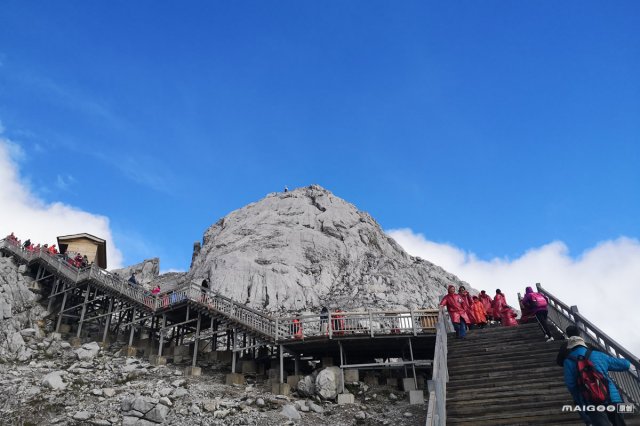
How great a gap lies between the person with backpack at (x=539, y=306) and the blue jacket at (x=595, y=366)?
716 cm

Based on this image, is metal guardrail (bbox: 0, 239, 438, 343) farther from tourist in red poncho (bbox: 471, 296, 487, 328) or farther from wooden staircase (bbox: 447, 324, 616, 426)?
wooden staircase (bbox: 447, 324, 616, 426)

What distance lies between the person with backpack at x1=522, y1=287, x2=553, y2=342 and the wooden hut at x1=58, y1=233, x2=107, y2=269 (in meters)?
37.9

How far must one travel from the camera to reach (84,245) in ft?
135

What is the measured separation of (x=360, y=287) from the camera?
5009 centimetres

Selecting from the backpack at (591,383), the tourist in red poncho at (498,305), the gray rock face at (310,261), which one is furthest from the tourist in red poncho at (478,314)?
the gray rock face at (310,261)

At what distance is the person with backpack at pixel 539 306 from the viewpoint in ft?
47.4

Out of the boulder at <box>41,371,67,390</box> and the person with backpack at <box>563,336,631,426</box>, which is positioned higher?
the boulder at <box>41,371,67,390</box>

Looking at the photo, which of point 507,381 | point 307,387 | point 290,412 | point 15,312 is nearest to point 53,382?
point 290,412

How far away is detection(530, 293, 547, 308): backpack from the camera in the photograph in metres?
14.8

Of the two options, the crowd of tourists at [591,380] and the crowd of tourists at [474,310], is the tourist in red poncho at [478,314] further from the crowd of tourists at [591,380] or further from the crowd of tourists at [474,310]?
the crowd of tourists at [591,380]

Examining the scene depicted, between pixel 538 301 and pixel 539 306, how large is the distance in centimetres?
16

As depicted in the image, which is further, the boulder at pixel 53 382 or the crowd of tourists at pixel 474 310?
the boulder at pixel 53 382

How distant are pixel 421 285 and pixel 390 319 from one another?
1341 inches

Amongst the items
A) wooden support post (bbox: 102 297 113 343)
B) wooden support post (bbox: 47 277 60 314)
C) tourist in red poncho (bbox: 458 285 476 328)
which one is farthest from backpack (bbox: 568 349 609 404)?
wooden support post (bbox: 47 277 60 314)
